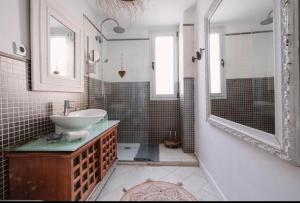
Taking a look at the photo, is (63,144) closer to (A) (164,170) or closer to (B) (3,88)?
(B) (3,88)

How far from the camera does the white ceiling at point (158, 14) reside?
100 inches

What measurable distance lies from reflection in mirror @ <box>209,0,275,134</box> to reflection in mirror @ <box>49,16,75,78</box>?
1.63 metres

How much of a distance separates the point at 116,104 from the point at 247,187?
2423 millimetres

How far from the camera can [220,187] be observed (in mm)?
1646

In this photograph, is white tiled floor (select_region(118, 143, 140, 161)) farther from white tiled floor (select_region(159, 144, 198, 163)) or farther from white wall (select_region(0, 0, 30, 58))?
white wall (select_region(0, 0, 30, 58))

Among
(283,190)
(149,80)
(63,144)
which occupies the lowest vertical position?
(283,190)

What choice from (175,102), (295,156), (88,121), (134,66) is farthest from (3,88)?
(175,102)

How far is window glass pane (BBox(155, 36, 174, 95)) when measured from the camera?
340 cm

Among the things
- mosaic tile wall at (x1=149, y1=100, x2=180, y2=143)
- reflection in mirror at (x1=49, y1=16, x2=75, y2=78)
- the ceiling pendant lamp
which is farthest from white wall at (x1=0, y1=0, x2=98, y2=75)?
mosaic tile wall at (x1=149, y1=100, x2=180, y2=143)

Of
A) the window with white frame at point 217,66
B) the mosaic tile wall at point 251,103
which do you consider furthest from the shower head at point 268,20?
the window with white frame at point 217,66

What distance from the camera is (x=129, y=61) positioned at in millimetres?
3195

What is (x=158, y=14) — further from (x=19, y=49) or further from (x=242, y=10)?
(x=19, y=49)

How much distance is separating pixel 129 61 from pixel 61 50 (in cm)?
144

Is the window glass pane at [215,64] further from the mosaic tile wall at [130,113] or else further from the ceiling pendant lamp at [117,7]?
the mosaic tile wall at [130,113]
